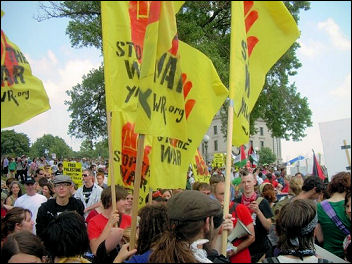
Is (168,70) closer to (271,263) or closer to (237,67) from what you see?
(237,67)

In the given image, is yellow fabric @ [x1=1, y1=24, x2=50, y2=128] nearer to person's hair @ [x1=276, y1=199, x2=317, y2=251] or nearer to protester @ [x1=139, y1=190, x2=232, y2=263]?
protester @ [x1=139, y1=190, x2=232, y2=263]

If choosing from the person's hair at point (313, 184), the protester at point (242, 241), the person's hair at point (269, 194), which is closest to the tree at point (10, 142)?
the protester at point (242, 241)

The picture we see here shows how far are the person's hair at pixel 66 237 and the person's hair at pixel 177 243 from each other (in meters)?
0.66

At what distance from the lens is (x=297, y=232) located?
3.12 m

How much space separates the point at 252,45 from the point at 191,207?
182 centimetres

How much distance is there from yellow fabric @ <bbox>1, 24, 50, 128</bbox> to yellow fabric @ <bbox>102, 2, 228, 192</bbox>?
834 mm

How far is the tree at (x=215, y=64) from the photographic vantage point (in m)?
18.7

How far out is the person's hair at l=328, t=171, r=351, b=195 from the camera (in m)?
4.18

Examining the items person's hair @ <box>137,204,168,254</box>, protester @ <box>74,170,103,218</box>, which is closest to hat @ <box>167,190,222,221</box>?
person's hair @ <box>137,204,168,254</box>

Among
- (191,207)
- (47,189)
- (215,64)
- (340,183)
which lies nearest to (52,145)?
(215,64)

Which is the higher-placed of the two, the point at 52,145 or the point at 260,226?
the point at 52,145

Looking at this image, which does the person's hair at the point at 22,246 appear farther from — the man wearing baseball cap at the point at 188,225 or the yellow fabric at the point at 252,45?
the yellow fabric at the point at 252,45

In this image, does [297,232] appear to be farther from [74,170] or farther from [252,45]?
[74,170]

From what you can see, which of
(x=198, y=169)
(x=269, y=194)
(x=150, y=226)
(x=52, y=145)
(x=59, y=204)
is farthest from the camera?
(x=52, y=145)
